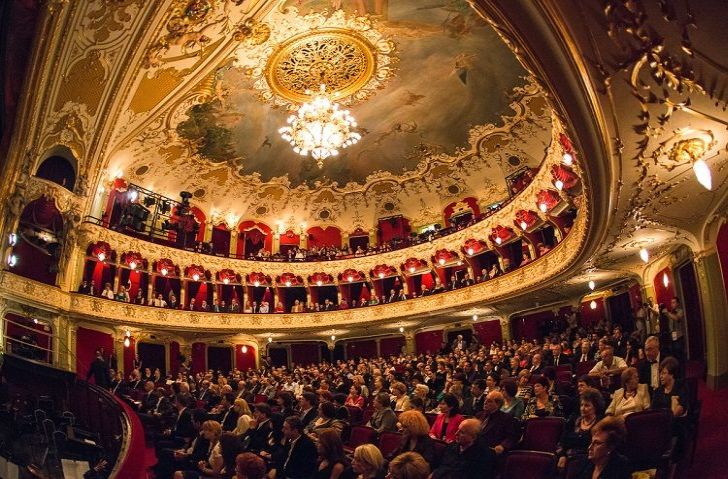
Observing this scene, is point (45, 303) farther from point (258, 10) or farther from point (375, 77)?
point (375, 77)

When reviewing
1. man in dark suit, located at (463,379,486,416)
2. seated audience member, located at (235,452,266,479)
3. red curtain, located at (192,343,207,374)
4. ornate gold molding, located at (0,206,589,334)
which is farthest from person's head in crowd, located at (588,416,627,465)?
red curtain, located at (192,343,207,374)

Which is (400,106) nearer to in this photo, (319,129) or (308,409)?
(319,129)

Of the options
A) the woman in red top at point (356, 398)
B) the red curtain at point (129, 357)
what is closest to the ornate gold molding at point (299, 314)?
the red curtain at point (129, 357)

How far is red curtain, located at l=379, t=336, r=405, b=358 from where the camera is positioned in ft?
70.0

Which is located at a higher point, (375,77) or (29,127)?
(375,77)

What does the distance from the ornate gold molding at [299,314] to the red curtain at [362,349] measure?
8.10 ft

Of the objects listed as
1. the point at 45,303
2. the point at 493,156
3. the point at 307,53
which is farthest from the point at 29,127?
the point at 493,156

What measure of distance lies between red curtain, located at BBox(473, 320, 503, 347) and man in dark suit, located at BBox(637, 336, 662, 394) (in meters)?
12.5

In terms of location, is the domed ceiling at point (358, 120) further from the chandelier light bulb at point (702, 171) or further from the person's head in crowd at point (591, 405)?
the person's head in crowd at point (591, 405)

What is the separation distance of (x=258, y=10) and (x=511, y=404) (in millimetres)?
9952

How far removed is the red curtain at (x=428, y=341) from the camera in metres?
20.4

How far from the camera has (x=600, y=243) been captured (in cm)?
946

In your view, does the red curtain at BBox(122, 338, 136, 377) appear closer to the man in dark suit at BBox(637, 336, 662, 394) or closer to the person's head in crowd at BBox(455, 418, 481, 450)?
the man in dark suit at BBox(637, 336, 662, 394)

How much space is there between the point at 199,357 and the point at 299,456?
16.1 meters
